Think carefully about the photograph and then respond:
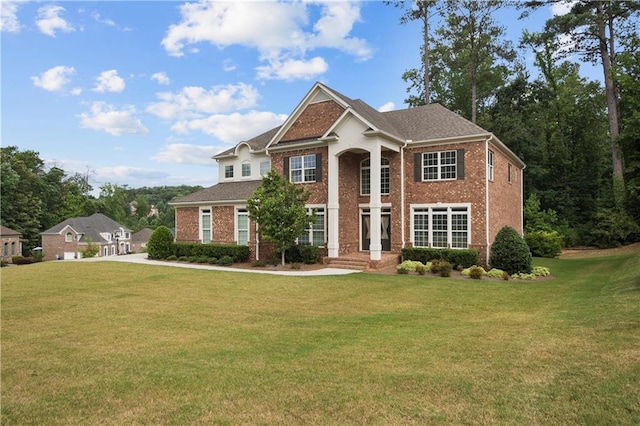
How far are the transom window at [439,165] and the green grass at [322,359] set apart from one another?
7.87m

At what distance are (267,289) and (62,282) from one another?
7.77m

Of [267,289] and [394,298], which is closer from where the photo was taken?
[394,298]

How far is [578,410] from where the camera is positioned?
3531 millimetres

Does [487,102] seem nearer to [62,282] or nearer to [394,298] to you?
[394,298]

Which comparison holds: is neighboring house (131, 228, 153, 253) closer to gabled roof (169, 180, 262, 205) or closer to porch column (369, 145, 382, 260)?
gabled roof (169, 180, 262, 205)

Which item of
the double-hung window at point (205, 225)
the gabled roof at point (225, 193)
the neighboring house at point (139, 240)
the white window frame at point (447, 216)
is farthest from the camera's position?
the neighboring house at point (139, 240)

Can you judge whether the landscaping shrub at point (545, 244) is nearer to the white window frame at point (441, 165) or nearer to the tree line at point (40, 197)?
the white window frame at point (441, 165)

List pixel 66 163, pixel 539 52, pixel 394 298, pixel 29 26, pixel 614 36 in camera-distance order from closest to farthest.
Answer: pixel 394 298, pixel 29 26, pixel 614 36, pixel 539 52, pixel 66 163

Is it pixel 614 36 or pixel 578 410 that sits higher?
pixel 614 36

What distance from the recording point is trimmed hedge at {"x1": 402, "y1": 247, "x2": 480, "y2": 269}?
51.3ft

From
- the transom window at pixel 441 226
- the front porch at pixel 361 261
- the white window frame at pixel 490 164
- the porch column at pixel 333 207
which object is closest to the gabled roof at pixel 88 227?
the porch column at pixel 333 207

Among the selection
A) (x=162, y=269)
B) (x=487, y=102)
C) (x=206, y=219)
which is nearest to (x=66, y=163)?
(x=206, y=219)

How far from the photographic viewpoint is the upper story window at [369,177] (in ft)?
61.4

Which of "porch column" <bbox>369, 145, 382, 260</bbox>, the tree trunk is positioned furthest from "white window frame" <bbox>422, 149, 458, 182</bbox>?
the tree trunk
